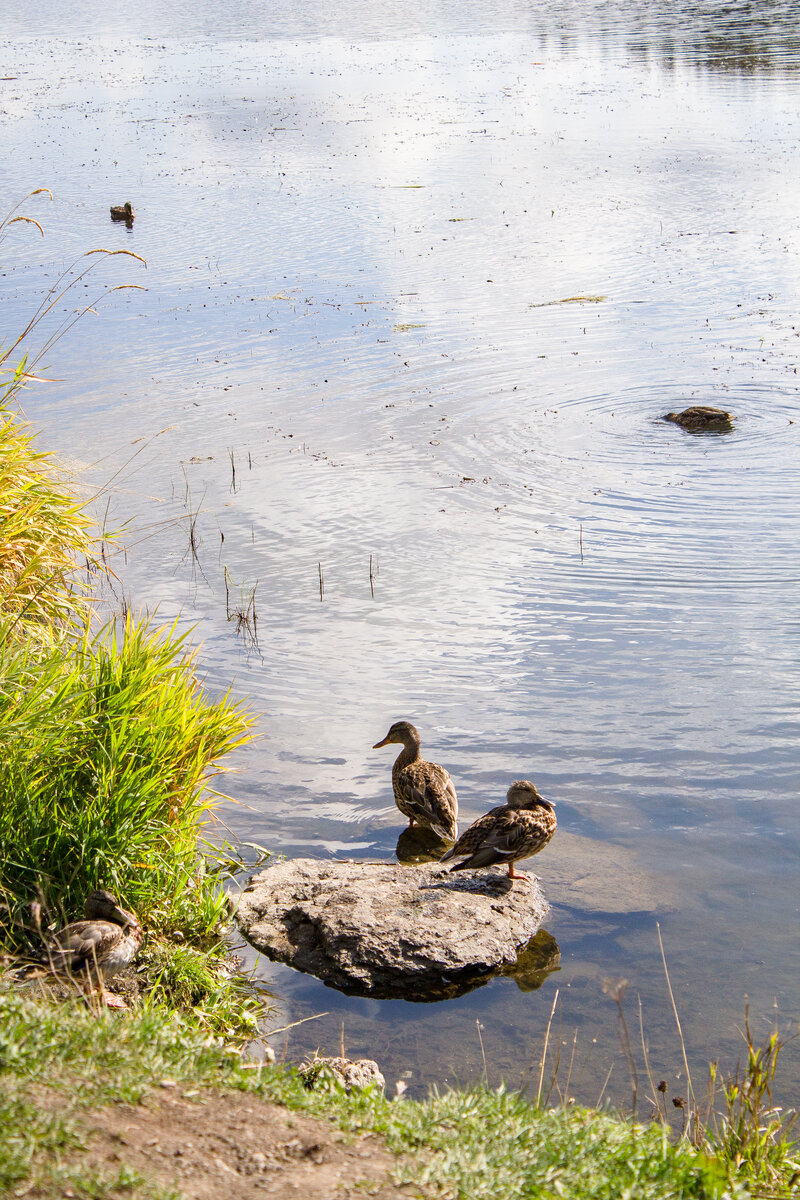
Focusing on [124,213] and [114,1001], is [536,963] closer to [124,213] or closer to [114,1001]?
[114,1001]

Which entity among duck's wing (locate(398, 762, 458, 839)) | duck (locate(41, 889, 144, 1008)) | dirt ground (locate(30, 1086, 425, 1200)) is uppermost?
dirt ground (locate(30, 1086, 425, 1200))

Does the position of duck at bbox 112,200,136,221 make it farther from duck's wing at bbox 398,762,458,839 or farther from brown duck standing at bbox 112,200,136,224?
duck's wing at bbox 398,762,458,839

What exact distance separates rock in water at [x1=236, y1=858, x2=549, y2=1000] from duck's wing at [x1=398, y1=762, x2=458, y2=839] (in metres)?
0.41

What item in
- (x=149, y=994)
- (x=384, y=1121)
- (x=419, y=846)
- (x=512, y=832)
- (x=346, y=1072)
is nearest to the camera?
(x=384, y=1121)

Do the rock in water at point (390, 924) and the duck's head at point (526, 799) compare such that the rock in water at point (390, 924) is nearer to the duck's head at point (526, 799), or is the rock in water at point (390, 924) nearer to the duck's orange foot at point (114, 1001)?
the duck's head at point (526, 799)

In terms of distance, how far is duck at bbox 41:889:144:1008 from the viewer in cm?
519

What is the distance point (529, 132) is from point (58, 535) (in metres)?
31.2

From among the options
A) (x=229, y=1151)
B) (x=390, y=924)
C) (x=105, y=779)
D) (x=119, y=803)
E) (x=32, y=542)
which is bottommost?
(x=390, y=924)

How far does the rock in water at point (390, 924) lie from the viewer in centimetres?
617

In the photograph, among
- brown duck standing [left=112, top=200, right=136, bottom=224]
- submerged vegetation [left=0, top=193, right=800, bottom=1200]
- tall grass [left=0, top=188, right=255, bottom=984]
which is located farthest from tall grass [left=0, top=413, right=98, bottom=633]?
brown duck standing [left=112, top=200, right=136, bottom=224]

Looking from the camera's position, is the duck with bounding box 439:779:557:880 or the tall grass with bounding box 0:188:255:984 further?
the duck with bounding box 439:779:557:880

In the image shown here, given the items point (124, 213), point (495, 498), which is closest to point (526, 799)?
point (495, 498)

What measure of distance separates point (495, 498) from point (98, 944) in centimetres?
838

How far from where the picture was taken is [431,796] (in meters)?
7.37
